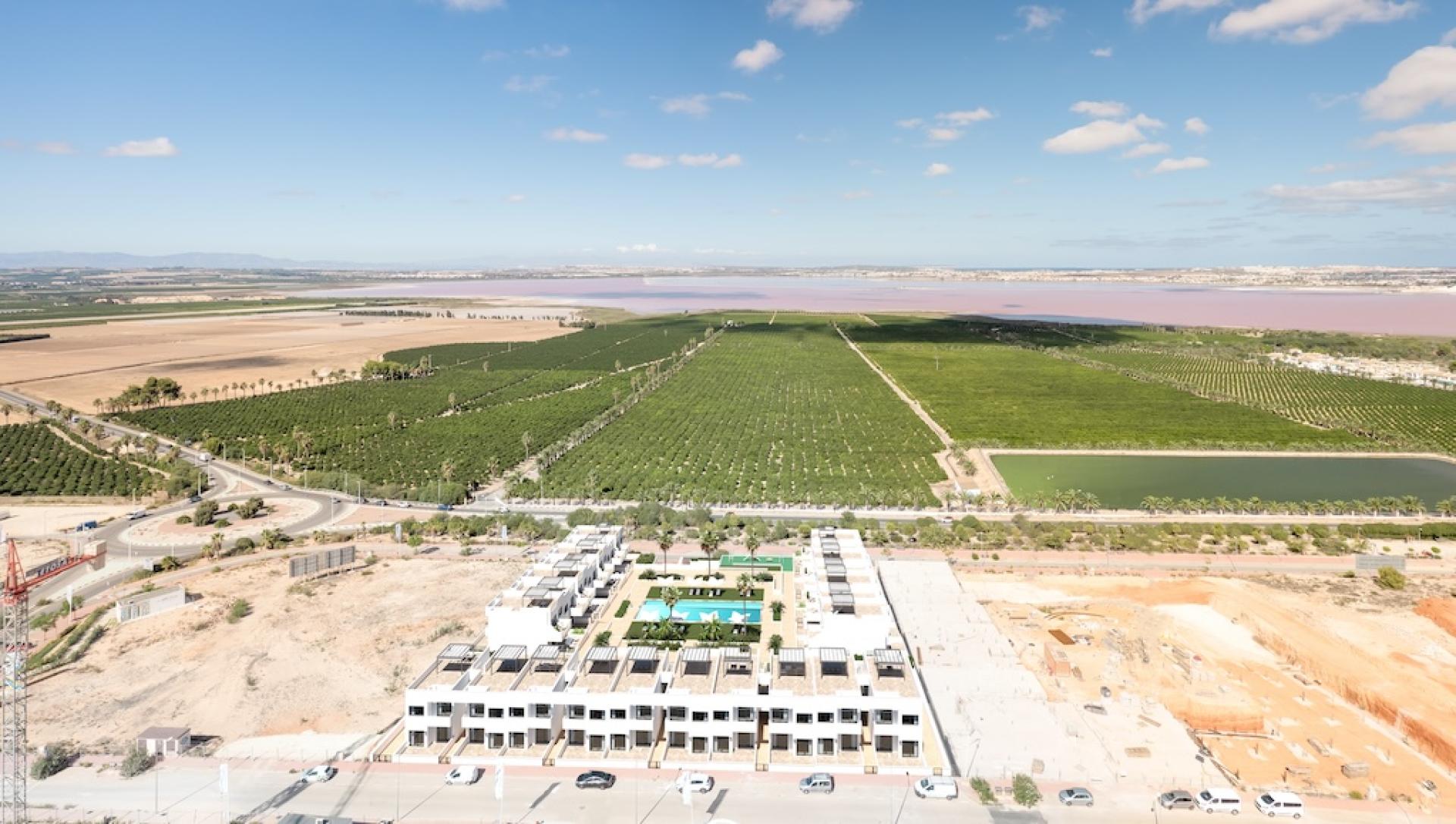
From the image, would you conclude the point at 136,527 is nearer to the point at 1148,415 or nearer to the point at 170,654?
the point at 170,654

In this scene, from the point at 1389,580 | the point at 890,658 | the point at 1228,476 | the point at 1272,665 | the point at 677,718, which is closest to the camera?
the point at 677,718

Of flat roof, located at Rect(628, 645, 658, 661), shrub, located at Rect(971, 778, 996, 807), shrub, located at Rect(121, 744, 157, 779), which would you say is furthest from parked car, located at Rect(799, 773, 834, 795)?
shrub, located at Rect(121, 744, 157, 779)

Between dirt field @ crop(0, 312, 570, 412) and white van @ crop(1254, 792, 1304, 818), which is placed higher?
dirt field @ crop(0, 312, 570, 412)

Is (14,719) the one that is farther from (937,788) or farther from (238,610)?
(937,788)

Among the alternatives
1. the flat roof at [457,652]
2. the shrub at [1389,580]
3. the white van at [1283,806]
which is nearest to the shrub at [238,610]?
the flat roof at [457,652]

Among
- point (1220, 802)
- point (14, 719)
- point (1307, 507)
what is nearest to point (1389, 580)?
point (1307, 507)

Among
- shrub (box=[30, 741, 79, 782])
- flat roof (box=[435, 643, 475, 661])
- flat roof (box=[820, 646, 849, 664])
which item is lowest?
shrub (box=[30, 741, 79, 782])

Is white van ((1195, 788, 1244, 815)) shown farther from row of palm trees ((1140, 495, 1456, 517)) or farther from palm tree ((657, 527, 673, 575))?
row of palm trees ((1140, 495, 1456, 517))
